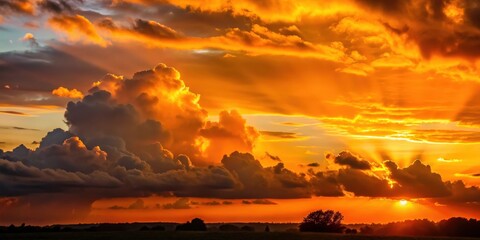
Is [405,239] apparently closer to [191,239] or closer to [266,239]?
[266,239]

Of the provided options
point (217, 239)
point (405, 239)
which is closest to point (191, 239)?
point (217, 239)

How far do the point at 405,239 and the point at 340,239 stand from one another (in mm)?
20867

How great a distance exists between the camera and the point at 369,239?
199 metres

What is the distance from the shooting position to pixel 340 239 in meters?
190

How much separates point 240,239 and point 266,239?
754cm

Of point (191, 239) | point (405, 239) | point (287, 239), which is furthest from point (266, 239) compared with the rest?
point (405, 239)

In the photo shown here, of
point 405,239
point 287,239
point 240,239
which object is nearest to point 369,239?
point 405,239

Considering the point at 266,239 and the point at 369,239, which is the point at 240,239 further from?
the point at 369,239

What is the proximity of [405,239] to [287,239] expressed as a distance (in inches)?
1314

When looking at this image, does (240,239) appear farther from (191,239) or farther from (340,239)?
(340,239)

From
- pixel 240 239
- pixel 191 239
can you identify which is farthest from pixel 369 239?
pixel 191 239

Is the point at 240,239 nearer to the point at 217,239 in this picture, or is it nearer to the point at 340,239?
the point at 217,239

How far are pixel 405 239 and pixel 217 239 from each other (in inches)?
2097

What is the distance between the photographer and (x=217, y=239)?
197625mm
